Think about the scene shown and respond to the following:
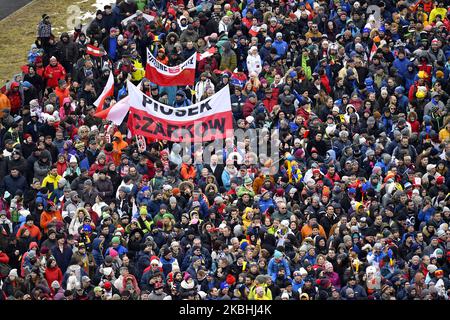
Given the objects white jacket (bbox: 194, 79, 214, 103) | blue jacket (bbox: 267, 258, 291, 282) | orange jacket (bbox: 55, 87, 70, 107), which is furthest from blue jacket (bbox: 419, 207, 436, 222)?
orange jacket (bbox: 55, 87, 70, 107)

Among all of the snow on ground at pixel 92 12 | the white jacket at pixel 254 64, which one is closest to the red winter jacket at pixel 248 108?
the white jacket at pixel 254 64

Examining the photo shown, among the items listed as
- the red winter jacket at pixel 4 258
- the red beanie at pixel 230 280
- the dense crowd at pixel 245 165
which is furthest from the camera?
the red winter jacket at pixel 4 258

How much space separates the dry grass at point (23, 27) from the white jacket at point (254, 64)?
26.8ft

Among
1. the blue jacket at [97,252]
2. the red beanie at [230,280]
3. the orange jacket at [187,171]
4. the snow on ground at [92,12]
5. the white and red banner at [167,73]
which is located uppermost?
the white and red banner at [167,73]

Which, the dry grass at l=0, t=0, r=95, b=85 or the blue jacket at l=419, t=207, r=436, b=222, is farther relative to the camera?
the dry grass at l=0, t=0, r=95, b=85

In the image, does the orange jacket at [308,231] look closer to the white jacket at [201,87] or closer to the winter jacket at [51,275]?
the winter jacket at [51,275]

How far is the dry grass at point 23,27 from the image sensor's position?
42344 mm

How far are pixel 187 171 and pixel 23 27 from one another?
14.1 meters

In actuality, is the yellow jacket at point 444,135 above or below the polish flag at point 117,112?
below

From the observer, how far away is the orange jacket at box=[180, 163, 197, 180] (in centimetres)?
3206

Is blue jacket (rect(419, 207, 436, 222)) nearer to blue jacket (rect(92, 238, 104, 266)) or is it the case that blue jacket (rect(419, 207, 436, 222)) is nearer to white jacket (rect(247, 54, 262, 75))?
blue jacket (rect(92, 238, 104, 266))

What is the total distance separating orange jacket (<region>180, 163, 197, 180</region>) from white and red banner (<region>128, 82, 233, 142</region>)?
61 centimetres

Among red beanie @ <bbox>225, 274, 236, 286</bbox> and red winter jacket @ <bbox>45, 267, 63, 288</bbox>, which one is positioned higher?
red winter jacket @ <bbox>45, 267, 63, 288</bbox>
